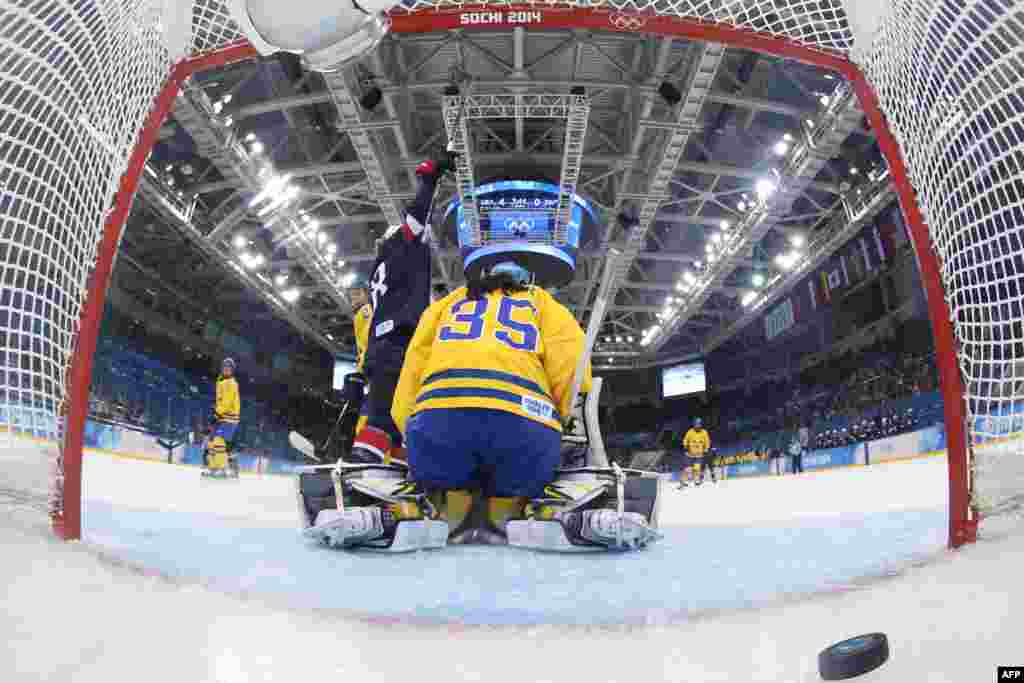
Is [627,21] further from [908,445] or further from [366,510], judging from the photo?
[908,445]

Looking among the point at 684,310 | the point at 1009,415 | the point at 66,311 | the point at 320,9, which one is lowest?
the point at 1009,415

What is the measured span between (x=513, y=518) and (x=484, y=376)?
549mm

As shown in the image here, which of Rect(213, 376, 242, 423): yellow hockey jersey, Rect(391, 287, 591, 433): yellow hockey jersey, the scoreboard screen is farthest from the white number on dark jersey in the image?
the scoreboard screen

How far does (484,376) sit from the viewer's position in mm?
2201

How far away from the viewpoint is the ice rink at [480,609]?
0.92 m

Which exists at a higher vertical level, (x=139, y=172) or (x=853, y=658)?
(x=139, y=172)

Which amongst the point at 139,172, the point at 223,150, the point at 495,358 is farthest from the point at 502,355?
the point at 223,150

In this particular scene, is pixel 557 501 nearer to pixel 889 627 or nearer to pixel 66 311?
pixel 889 627

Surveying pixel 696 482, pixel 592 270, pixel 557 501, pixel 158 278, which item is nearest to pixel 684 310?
pixel 592 270

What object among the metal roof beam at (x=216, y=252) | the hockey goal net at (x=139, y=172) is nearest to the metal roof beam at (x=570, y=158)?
the metal roof beam at (x=216, y=252)

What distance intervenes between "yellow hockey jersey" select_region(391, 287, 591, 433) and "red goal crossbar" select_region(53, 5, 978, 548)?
3.21ft

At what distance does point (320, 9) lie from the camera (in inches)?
56.3

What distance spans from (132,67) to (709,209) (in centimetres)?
1456

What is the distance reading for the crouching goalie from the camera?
2.16 meters
